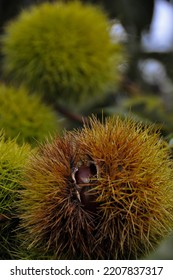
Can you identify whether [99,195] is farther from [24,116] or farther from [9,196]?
[24,116]

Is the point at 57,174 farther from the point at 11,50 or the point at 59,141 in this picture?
the point at 11,50

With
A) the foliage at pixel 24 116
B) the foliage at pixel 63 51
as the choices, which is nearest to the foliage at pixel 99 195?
the foliage at pixel 24 116

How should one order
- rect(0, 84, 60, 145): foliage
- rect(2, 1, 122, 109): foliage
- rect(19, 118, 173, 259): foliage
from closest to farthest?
1. rect(19, 118, 173, 259): foliage
2. rect(0, 84, 60, 145): foliage
3. rect(2, 1, 122, 109): foliage

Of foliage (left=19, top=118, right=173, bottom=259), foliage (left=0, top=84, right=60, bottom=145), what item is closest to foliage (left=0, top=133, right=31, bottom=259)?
foliage (left=19, top=118, right=173, bottom=259)

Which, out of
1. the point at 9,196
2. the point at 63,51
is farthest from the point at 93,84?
the point at 9,196

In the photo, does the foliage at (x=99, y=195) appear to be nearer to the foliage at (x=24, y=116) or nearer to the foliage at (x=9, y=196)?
the foliage at (x=9, y=196)

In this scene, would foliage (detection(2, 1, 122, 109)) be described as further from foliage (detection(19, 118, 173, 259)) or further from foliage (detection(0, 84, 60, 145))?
foliage (detection(19, 118, 173, 259))
